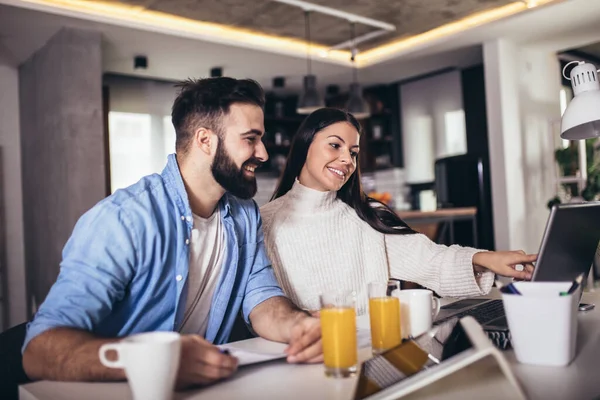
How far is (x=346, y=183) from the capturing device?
7.04ft

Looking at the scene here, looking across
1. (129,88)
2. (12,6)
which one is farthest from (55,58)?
(129,88)

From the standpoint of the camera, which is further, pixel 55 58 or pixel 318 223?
pixel 55 58

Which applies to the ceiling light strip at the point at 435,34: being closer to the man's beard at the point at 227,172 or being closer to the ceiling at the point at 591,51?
the ceiling at the point at 591,51

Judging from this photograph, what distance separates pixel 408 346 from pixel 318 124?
127cm

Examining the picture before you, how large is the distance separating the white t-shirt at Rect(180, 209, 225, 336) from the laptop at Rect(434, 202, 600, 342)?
1.97ft

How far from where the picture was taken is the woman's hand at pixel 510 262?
155 centimetres

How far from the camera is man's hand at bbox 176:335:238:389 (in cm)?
91

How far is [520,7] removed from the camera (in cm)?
473

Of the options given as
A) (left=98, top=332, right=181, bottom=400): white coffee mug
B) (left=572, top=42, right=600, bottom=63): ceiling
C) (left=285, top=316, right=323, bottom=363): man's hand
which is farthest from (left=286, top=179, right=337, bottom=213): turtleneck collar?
(left=572, top=42, right=600, bottom=63): ceiling

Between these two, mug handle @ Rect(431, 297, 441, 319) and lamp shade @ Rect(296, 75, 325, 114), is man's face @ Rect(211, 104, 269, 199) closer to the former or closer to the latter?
mug handle @ Rect(431, 297, 441, 319)

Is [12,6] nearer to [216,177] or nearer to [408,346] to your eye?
[216,177]

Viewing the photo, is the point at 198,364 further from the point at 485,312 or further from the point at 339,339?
the point at 485,312

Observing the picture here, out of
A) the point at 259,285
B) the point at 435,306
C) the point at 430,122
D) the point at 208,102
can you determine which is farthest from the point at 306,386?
the point at 430,122

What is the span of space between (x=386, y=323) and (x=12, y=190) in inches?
207
